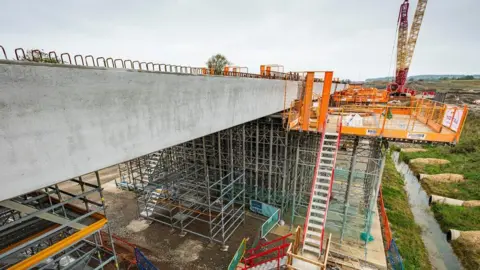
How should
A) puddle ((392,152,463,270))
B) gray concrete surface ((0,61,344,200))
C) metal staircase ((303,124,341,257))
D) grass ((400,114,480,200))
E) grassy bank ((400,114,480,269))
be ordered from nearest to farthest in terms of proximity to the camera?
1. gray concrete surface ((0,61,344,200))
2. metal staircase ((303,124,341,257))
3. puddle ((392,152,463,270))
4. grassy bank ((400,114,480,269))
5. grass ((400,114,480,200))

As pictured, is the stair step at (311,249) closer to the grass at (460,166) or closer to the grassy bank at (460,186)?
the grassy bank at (460,186)

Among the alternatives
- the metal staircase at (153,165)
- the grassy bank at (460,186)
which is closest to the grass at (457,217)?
the grassy bank at (460,186)

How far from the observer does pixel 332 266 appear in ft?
28.3

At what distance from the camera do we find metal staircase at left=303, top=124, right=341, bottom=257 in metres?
7.83

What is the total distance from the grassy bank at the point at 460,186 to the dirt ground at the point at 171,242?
1269 cm

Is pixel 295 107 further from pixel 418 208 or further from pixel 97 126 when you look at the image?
pixel 418 208

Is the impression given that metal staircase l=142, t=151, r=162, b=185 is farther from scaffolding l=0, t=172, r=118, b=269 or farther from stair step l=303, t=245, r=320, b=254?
stair step l=303, t=245, r=320, b=254

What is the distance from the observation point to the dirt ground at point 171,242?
32.1 feet

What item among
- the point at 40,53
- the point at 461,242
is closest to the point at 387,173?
the point at 461,242

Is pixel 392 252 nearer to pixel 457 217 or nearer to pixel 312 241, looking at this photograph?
pixel 312 241

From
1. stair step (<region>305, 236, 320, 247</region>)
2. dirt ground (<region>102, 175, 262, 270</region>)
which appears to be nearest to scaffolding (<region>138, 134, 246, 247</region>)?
dirt ground (<region>102, 175, 262, 270</region>)

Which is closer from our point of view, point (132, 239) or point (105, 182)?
point (132, 239)

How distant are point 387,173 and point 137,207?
23572 mm

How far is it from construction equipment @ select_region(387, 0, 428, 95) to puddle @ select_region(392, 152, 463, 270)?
27311mm
